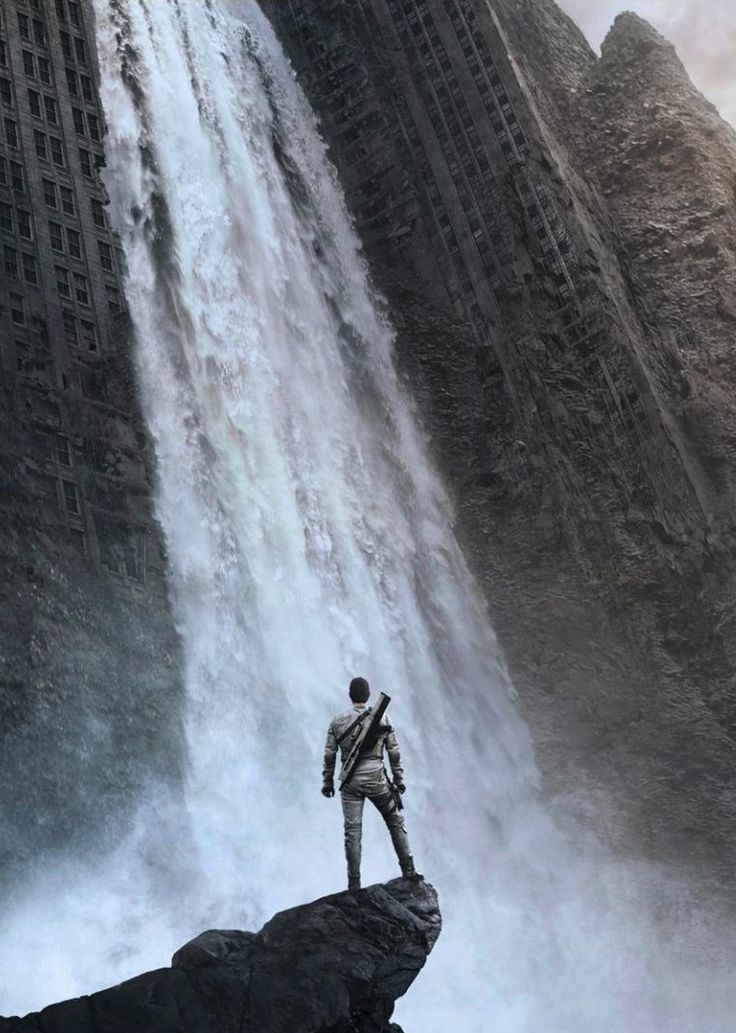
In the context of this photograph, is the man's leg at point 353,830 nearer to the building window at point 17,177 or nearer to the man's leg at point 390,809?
the man's leg at point 390,809

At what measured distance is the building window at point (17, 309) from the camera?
25391 mm

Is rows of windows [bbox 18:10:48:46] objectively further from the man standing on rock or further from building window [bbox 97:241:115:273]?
the man standing on rock

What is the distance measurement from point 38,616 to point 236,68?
16.9 metres

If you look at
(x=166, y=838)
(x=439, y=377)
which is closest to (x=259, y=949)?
(x=166, y=838)

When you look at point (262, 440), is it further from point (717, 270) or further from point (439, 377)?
point (717, 270)

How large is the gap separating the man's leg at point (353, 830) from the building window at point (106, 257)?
16220 mm

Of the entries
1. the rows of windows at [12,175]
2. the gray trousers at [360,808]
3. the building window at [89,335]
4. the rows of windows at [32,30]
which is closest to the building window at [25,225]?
the rows of windows at [12,175]

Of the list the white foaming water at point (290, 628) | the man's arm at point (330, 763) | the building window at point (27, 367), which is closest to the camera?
the man's arm at point (330, 763)

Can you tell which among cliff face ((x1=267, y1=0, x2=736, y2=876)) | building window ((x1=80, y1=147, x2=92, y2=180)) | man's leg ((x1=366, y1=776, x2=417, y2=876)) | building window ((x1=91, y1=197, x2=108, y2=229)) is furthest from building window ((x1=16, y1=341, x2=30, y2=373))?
man's leg ((x1=366, y1=776, x2=417, y2=876))

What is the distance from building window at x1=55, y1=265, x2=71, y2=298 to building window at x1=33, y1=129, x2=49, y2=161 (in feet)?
8.63

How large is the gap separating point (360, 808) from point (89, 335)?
14957 millimetres

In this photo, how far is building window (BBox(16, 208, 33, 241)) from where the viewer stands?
86.3ft

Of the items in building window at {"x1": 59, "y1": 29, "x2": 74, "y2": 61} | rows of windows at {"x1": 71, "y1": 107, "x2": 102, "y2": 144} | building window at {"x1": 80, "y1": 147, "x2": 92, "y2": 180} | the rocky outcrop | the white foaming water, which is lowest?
the rocky outcrop

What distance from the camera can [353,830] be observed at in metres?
14.0
